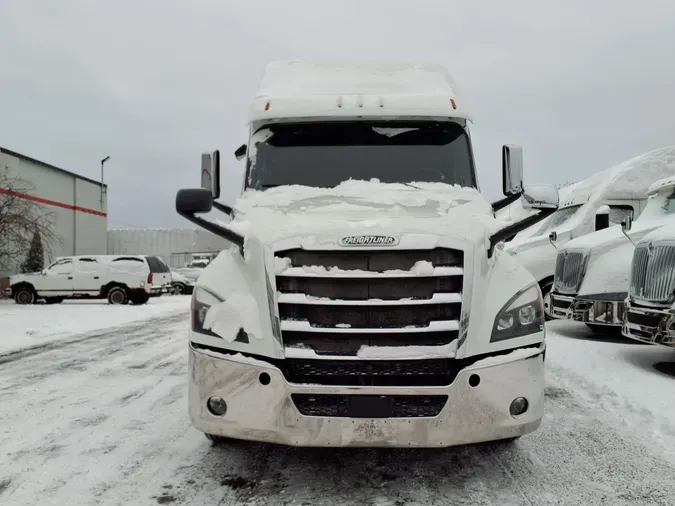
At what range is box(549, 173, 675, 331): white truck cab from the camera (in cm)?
862

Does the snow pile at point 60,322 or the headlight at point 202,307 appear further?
the snow pile at point 60,322

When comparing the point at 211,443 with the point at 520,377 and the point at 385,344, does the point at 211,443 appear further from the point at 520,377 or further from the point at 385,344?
the point at 520,377

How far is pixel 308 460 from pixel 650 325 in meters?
4.69

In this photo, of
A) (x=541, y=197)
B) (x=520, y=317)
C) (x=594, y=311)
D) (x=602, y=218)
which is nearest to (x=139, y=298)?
(x=602, y=218)

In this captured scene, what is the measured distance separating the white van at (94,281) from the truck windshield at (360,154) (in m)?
16.5

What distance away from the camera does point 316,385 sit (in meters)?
3.29

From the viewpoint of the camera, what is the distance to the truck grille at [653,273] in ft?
21.4

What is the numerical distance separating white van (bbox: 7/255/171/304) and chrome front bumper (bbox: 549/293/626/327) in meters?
15.1

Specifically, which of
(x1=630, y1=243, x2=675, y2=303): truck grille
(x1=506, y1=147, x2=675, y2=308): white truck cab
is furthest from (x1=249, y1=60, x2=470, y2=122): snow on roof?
(x1=506, y1=147, x2=675, y2=308): white truck cab

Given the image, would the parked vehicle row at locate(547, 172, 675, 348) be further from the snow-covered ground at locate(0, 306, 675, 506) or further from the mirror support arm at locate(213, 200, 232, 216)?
the mirror support arm at locate(213, 200, 232, 216)

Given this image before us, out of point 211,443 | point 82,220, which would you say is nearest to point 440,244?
point 211,443

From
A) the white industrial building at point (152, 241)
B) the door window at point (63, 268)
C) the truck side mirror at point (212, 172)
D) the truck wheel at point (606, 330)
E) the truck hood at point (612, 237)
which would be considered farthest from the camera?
the white industrial building at point (152, 241)

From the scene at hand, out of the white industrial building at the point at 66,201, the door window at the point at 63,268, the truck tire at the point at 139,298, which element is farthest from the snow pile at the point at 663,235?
the white industrial building at the point at 66,201

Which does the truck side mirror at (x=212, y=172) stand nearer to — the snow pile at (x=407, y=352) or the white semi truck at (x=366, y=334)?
the white semi truck at (x=366, y=334)
